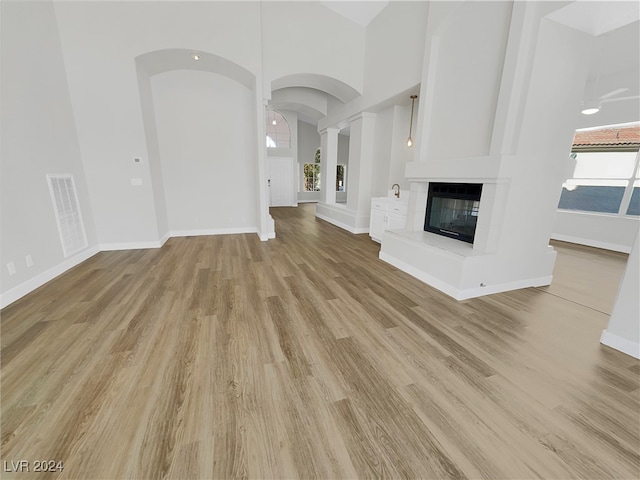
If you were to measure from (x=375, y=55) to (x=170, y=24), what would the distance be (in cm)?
339

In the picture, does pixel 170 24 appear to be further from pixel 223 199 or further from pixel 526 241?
pixel 526 241

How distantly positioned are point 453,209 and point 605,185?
4415mm

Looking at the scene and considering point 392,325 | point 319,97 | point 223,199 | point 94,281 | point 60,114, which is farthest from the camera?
point 319,97

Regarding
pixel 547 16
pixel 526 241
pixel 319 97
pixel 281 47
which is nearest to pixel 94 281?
pixel 281 47

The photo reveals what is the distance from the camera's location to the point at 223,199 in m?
5.23

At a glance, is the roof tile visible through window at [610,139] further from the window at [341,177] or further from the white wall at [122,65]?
the window at [341,177]

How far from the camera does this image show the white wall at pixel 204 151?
4637 mm

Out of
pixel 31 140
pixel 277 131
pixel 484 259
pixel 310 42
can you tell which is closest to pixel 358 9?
pixel 310 42

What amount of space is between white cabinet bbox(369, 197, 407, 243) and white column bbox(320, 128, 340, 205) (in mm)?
2428

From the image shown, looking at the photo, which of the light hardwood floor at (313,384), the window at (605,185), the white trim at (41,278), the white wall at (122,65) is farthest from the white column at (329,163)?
the white trim at (41,278)

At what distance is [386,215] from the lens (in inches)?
177

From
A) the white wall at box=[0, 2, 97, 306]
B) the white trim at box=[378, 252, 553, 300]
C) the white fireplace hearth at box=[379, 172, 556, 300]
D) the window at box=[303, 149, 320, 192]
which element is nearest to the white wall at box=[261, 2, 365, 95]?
the white wall at box=[0, 2, 97, 306]

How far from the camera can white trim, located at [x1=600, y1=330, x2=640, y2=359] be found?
176 cm

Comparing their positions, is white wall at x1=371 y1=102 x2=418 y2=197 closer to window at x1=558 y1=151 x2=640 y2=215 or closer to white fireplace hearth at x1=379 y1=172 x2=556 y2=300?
white fireplace hearth at x1=379 y1=172 x2=556 y2=300
